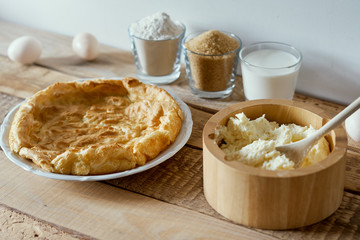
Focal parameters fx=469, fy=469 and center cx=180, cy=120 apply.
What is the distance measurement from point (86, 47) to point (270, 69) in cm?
67

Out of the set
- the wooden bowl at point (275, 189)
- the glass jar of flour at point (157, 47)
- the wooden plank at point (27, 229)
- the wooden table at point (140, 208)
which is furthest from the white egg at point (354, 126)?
the wooden plank at point (27, 229)

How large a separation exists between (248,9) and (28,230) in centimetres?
87

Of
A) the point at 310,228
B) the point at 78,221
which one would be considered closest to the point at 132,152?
the point at 78,221

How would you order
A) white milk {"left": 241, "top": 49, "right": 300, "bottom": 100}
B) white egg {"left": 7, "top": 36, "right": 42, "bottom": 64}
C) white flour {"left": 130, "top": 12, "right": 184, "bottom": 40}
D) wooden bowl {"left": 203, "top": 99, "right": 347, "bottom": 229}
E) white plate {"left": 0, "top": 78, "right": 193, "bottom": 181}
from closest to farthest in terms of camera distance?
wooden bowl {"left": 203, "top": 99, "right": 347, "bottom": 229} → white plate {"left": 0, "top": 78, "right": 193, "bottom": 181} → white milk {"left": 241, "top": 49, "right": 300, "bottom": 100} → white flour {"left": 130, "top": 12, "right": 184, "bottom": 40} → white egg {"left": 7, "top": 36, "right": 42, "bottom": 64}

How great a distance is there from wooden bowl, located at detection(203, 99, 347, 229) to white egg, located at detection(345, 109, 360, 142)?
183 mm

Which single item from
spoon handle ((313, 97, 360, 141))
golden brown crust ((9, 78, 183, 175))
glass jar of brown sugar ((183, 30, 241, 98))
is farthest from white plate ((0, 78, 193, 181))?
spoon handle ((313, 97, 360, 141))

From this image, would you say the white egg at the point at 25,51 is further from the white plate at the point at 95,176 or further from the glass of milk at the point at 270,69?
the glass of milk at the point at 270,69

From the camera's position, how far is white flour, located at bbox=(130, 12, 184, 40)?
142 cm

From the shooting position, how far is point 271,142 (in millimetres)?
966

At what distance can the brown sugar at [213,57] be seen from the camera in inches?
52.0

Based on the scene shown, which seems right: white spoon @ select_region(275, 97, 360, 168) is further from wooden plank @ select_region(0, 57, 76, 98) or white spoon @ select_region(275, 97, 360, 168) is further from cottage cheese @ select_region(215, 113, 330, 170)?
wooden plank @ select_region(0, 57, 76, 98)

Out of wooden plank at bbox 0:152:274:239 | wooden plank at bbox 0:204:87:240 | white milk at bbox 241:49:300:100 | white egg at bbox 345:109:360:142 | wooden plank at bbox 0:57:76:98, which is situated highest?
white milk at bbox 241:49:300:100

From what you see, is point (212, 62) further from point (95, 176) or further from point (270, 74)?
point (95, 176)

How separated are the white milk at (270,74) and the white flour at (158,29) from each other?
251 millimetres
